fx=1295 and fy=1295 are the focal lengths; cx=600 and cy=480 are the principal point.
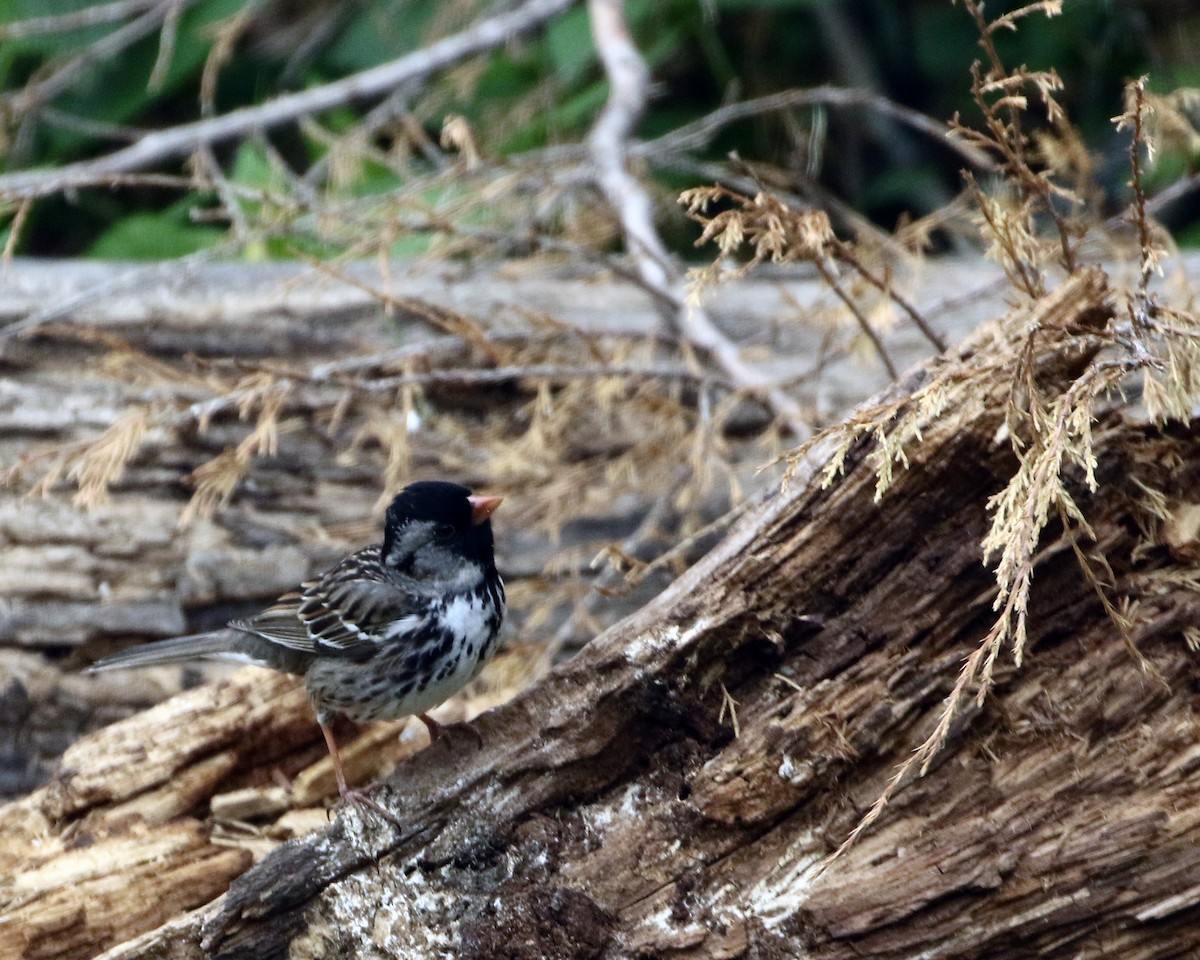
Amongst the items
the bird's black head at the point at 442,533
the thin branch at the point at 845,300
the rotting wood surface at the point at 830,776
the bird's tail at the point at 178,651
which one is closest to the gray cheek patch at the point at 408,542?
the bird's black head at the point at 442,533

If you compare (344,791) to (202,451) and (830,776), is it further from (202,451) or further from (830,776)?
(202,451)

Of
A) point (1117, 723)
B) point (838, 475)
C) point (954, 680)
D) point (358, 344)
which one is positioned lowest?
point (1117, 723)

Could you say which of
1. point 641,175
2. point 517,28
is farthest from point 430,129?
point 641,175

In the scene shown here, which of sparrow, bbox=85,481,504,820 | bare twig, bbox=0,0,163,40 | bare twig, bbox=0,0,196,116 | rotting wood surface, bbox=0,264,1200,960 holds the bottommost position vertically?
rotting wood surface, bbox=0,264,1200,960

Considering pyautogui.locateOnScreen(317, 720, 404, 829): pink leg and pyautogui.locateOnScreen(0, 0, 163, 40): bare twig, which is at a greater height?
pyautogui.locateOnScreen(0, 0, 163, 40): bare twig

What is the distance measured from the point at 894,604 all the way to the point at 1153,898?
30.8 inches

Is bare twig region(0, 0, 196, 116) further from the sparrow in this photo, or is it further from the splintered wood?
the splintered wood

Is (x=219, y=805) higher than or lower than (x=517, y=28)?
lower

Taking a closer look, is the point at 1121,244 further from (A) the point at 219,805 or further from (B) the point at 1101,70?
(A) the point at 219,805

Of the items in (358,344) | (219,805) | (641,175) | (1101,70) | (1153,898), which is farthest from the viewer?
(1101,70)

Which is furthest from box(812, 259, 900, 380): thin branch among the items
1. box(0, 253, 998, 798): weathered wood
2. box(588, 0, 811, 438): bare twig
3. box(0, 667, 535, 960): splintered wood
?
A: box(0, 667, 535, 960): splintered wood

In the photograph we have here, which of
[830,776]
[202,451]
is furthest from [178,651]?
[830,776]

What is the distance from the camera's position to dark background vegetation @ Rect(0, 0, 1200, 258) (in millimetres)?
5770

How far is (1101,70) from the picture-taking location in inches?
247
